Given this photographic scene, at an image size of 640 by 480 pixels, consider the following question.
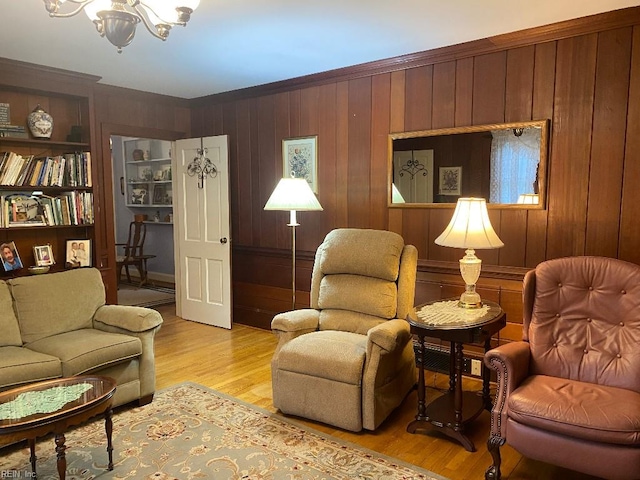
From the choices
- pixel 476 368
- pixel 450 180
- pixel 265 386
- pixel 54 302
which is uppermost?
pixel 450 180

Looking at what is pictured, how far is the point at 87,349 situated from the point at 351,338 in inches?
62.4

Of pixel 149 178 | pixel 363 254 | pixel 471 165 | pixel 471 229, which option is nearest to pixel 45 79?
pixel 363 254

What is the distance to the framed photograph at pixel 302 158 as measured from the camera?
4.34m

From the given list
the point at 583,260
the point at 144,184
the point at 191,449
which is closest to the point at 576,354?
the point at 583,260

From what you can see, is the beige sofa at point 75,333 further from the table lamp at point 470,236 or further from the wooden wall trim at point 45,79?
the table lamp at point 470,236

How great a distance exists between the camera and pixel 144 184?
24.5 ft

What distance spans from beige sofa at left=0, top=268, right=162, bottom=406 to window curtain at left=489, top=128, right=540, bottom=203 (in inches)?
100

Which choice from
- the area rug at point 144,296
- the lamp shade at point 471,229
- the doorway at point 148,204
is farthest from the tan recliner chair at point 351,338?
the doorway at point 148,204

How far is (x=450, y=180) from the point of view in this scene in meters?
3.54

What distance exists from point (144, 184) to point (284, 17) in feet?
17.3

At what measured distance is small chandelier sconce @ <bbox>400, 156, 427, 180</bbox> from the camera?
368 centimetres

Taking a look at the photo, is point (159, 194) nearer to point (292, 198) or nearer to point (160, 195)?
point (160, 195)

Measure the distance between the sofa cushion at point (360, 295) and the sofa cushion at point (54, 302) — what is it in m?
1.65

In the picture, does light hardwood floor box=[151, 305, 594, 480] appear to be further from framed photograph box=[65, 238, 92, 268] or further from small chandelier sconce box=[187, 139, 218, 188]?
small chandelier sconce box=[187, 139, 218, 188]
